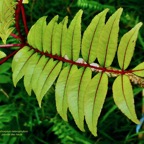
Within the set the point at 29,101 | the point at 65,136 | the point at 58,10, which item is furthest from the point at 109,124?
the point at 58,10

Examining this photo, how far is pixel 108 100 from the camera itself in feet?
5.87

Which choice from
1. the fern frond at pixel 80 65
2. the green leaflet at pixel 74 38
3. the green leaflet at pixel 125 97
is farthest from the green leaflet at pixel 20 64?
the green leaflet at pixel 125 97

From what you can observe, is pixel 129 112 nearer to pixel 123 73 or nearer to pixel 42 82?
pixel 123 73

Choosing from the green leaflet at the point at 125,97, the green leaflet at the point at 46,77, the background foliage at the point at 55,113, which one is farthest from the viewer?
the background foliage at the point at 55,113

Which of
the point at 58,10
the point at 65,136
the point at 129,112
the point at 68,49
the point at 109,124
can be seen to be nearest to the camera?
the point at 129,112

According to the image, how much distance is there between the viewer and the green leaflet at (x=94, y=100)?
0.85 metres

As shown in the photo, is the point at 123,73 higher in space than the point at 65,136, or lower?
higher

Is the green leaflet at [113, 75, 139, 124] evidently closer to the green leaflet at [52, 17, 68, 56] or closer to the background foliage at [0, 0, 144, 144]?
the green leaflet at [52, 17, 68, 56]

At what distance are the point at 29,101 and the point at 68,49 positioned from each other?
2.95ft

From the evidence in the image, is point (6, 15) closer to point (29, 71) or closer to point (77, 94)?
point (29, 71)

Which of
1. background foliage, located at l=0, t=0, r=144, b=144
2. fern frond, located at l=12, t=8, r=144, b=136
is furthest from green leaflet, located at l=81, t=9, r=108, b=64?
background foliage, located at l=0, t=0, r=144, b=144

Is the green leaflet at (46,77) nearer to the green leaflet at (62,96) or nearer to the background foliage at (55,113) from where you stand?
the green leaflet at (62,96)

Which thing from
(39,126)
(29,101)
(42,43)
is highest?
(42,43)

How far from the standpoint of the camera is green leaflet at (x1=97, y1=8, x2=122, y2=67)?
0.85 m
